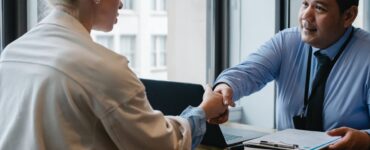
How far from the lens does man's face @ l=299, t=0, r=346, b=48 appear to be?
1733 mm

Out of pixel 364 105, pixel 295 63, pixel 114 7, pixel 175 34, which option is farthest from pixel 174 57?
pixel 114 7

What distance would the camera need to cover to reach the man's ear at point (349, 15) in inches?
69.8

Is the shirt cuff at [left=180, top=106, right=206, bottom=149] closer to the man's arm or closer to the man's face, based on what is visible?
the man's arm

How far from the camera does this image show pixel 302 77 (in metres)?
1.79

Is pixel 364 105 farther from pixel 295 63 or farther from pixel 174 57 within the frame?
pixel 174 57

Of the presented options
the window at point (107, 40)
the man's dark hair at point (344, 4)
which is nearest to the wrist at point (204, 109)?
the man's dark hair at point (344, 4)

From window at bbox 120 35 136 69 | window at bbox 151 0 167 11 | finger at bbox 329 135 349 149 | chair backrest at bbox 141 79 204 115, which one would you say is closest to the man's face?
finger at bbox 329 135 349 149

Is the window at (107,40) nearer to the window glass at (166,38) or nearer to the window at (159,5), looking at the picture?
the window glass at (166,38)

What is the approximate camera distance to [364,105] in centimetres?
166

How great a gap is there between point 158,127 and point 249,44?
2424 mm

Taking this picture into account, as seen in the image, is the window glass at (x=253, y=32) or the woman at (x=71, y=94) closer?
the woman at (x=71, y=94)

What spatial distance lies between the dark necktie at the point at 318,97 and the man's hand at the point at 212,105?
405 millimetres

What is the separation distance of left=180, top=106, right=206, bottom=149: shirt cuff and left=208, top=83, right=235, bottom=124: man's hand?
0.15 meters

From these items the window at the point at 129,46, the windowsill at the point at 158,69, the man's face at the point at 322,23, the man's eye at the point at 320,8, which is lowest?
the windowsill at the point at 158,69
